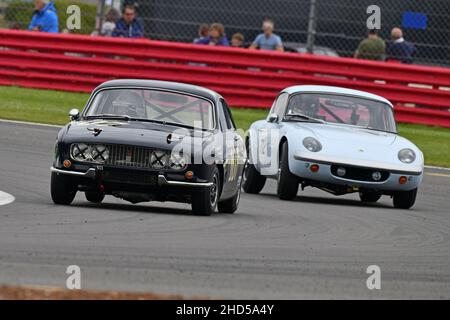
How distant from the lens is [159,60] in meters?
23.1

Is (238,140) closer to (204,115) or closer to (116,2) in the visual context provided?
(204,115)

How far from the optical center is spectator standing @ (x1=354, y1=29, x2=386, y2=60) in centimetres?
2266

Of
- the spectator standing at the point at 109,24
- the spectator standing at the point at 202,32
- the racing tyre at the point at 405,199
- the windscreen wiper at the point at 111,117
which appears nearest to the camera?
the windscreen wiper at the point at 111,117

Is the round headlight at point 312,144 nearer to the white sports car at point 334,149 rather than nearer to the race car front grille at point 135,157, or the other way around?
the white sports car at point 334,149

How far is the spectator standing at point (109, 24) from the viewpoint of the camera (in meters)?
23.7

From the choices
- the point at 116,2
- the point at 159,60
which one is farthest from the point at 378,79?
the point at 116,2

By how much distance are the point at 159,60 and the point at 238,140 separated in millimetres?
11017

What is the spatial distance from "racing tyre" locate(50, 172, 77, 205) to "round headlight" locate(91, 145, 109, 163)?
31cm

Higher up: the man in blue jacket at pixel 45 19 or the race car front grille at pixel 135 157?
the race car front grille at pixel 135 157

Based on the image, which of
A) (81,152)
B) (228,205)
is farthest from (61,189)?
(228,205)

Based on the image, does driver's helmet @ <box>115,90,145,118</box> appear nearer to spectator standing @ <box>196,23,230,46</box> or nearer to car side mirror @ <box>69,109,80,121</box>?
car side mirror @ <box>69,109,80,121</box>

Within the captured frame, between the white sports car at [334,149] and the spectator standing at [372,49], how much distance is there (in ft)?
26.9

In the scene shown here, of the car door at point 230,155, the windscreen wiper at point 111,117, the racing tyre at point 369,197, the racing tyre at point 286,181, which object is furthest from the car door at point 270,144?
the windscreen wiper at point 111,117

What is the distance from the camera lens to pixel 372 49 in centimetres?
2278
